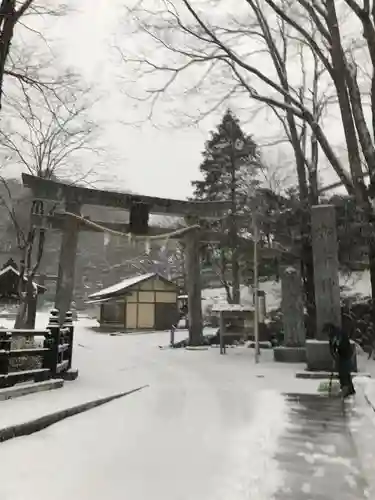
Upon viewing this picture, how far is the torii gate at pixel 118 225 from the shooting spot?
17297mm

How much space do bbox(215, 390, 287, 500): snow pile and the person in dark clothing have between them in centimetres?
182

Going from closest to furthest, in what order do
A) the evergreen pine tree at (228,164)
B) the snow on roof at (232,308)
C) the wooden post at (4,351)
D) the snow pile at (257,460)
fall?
the snow pile at (257,460) < the wooden post at (4,351) < the snow on roof at (232,308) < the evergreen pine tree at (228,164)

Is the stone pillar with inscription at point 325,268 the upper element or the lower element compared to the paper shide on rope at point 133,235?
lower

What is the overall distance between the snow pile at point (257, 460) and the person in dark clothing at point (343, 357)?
1818 millimetres

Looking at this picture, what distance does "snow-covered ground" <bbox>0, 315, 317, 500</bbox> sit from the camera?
171 inches

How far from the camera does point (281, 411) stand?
8.26 meters

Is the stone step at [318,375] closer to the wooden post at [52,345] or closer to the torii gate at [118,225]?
the wooden post at [52,345]

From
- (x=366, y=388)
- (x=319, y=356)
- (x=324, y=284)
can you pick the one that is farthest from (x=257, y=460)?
(x=324, y=284)

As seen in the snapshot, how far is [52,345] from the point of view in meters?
10.2

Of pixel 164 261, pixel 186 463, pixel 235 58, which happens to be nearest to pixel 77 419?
pixel 186 463

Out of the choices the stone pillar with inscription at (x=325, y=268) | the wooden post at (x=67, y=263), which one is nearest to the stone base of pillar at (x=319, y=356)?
the stone pillar with inscription at (x=325, y=268)

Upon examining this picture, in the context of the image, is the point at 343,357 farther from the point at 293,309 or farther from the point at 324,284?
the point at 293,309

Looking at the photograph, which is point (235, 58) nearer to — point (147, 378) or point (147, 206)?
point (147, 206)

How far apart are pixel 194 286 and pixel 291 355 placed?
595 cm
